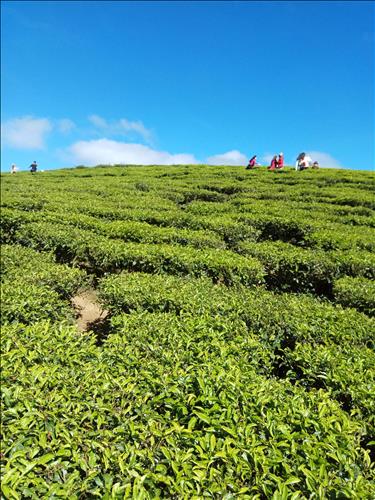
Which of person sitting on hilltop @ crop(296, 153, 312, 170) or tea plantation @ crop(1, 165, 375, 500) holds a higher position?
person sitting on hilltop @ crop(296, 153, 312, 170)

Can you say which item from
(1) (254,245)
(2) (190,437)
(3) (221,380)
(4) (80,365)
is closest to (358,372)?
(3) (221,380)

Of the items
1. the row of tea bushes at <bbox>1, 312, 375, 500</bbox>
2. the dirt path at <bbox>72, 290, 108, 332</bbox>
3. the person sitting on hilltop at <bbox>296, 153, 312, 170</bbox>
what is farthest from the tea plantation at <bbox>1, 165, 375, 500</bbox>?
the person sitting on hilltop at <bbox>296, 153, 312, 170</bbox>

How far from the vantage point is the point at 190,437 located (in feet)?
10.4

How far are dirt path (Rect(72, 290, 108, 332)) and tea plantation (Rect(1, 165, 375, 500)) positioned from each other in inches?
17.3

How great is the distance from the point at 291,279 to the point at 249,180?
15628 millimetres

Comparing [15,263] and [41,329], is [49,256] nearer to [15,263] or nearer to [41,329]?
[15,263]

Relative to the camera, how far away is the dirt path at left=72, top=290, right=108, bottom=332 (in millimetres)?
7881

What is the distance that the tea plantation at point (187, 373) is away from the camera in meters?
2.86

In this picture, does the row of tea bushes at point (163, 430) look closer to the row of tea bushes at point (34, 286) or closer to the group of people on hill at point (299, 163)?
the row of tea bushes at point (34, 286)

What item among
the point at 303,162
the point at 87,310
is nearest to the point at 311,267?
the point at 87,310

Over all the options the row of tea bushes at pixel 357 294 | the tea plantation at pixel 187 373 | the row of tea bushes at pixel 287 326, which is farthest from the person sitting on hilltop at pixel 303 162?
the row of tea bushes at pixel 287 326

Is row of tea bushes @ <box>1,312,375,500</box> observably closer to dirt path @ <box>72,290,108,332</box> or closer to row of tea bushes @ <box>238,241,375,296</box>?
dirt path @ <box>72,290,108,332</box>

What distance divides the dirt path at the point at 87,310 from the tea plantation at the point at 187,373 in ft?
1.44

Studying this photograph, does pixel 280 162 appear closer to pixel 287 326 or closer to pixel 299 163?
pixel 299 163
